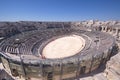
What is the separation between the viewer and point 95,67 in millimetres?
23547

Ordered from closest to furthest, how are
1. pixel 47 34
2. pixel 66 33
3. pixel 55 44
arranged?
pixel 55 44, pixel 47 34, pixel 66 33

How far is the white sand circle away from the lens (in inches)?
1260

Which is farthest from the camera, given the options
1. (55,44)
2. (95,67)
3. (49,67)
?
(55,44)

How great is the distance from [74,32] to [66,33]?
3.50 metres

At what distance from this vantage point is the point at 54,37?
4675 centimetres

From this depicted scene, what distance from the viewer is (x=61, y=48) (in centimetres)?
3691

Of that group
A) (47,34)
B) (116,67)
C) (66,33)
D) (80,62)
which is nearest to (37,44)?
(47,34)

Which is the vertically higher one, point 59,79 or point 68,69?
point 68,69

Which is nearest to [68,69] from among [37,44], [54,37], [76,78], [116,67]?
[76,78]

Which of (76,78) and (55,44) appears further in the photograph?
(55,44)

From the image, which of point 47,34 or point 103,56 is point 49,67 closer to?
point 103,56

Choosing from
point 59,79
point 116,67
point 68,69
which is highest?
point 116,67

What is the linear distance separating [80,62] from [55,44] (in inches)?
797

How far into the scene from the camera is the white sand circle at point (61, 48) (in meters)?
32.0
